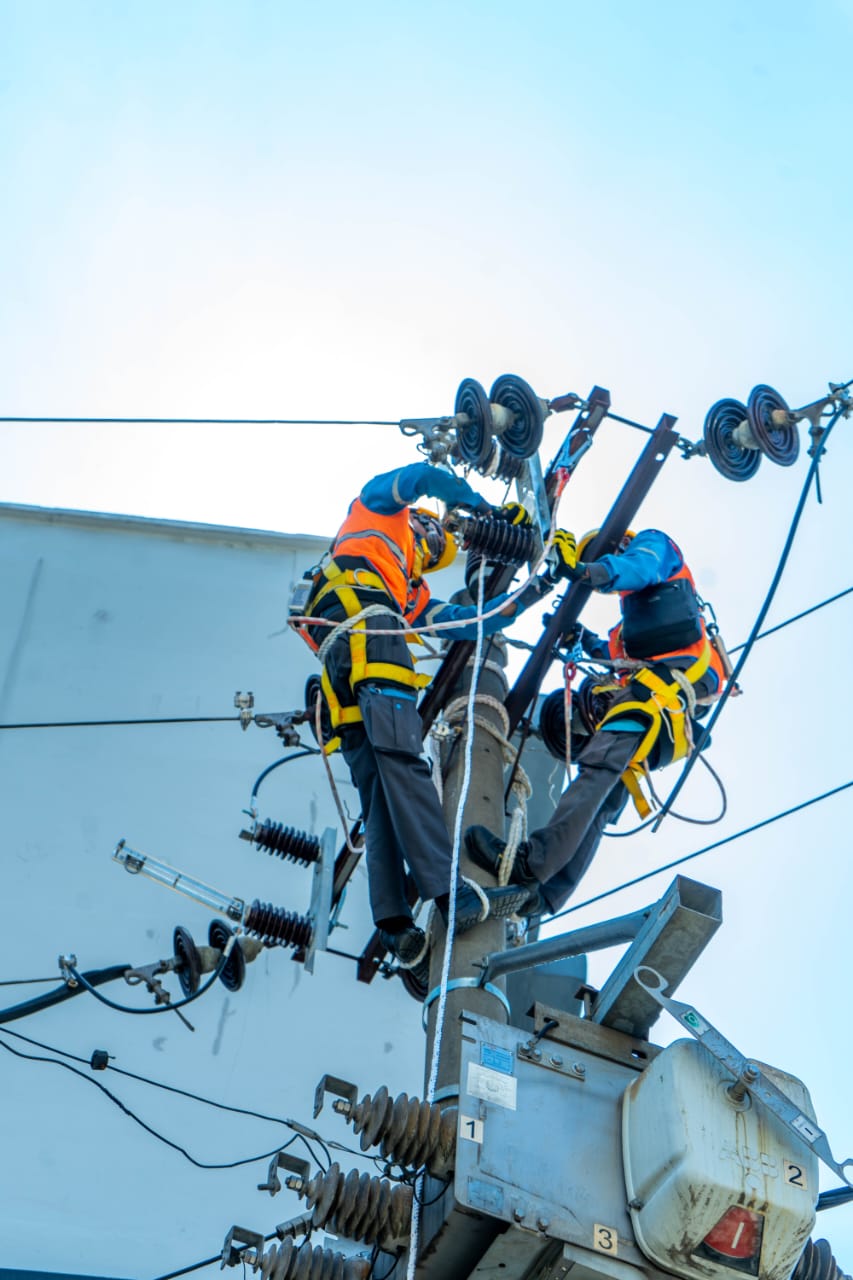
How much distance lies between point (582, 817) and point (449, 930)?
924 mm

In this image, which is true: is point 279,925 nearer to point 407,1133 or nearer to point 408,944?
point 408,944

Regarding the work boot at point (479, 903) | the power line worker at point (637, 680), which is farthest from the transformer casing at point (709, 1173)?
the power line worker at point (637, 680)

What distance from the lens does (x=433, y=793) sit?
15.0 ft

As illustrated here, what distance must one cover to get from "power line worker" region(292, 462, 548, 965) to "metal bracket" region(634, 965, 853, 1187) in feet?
3.99

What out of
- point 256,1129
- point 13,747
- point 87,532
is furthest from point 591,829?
point 87,532

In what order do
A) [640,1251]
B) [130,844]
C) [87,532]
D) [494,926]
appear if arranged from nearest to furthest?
1. [640,1251]
2. [494,926]
3. [130,844]
4. [87,532]

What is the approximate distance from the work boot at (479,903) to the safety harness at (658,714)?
1.19 m

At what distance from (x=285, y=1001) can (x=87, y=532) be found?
338 centimetres

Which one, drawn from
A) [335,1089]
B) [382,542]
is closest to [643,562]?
[382,542]

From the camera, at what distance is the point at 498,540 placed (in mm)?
5145

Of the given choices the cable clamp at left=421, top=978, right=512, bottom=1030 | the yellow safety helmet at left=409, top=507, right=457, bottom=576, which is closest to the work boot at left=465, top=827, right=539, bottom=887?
the cable clamp at left=421, top=978, right=512, bottom=1030

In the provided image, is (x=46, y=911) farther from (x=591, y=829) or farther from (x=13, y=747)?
(x=591, y=829)

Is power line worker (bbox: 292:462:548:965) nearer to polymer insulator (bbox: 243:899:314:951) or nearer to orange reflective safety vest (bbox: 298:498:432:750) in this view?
orange reflective safety vest (bbox: 298:498:432:750)

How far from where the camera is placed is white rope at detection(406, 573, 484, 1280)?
10.4ft
